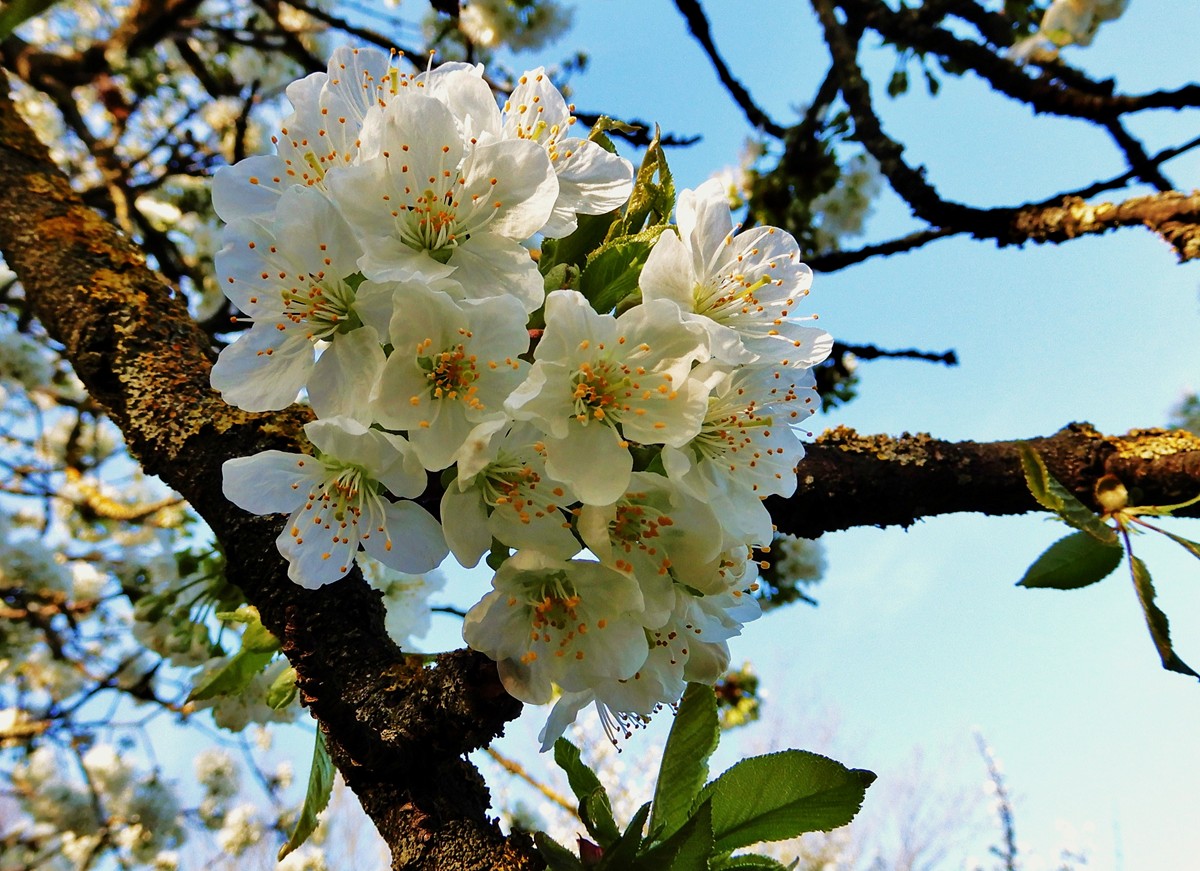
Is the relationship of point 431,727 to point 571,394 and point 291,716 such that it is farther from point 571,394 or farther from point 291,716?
point 291,716

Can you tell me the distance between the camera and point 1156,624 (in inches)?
43.5

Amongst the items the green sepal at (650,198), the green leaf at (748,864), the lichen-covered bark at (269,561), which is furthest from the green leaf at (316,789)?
the green sepal at (650,198)

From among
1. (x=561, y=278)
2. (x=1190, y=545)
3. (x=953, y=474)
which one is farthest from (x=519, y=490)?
(x=1190, y=545)

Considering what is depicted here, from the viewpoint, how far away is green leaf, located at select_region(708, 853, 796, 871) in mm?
901

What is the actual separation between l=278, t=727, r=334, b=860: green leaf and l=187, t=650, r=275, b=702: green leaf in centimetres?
35

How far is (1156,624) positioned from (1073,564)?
138 millimetres

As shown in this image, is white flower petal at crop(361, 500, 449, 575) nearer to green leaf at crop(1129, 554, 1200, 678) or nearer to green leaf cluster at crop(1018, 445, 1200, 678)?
green leaf cluster at crop(1018, 445, 1200, 678)

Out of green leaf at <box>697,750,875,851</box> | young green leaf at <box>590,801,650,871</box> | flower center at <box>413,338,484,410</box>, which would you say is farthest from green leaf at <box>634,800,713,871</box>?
flower center at <box>413,338,484,410</box>

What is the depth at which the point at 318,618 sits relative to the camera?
103cm

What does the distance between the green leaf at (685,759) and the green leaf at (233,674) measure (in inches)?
32.7

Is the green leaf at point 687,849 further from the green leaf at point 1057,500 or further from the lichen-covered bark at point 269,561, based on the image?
the green leaf at point 1057,500

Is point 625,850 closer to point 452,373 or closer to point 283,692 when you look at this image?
point 452,373

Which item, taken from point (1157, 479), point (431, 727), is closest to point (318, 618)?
→ point (431, 727)

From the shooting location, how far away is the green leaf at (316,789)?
1.12 m
